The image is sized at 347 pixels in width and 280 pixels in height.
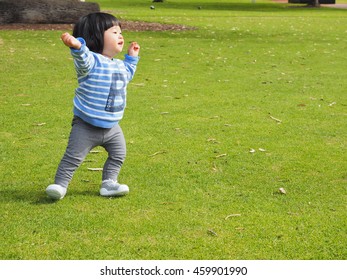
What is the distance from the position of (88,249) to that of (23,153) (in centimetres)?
224

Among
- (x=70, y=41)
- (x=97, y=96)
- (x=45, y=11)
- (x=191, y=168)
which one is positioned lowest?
(x=45, y=11)

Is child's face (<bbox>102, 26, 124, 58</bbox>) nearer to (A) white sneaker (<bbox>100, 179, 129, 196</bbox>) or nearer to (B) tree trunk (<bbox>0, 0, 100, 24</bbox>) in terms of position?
(A) white sneaker (<bbox>100, 179, 129, 196</bbox>)

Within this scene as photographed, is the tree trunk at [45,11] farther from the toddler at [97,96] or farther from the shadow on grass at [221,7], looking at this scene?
the shadow on grass at [221,7]

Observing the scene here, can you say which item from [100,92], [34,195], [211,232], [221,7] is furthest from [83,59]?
[221,7]

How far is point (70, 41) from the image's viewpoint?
4074mm

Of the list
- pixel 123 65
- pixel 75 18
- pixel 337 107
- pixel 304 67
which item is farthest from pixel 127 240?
pixel 75 18

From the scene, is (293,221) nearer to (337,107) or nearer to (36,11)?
(337,107)

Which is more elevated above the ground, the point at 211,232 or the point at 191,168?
the point at 211,232

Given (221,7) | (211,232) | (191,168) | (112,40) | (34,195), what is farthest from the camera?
(221,7)

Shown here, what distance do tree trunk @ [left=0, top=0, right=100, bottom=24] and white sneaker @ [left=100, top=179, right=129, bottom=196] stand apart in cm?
1337

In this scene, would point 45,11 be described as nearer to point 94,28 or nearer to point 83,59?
point 94,28

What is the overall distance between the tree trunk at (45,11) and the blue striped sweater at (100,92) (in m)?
13.3

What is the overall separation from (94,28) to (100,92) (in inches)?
18.1

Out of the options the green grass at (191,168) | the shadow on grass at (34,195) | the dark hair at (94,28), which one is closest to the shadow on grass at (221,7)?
the green grass at (191,168)
